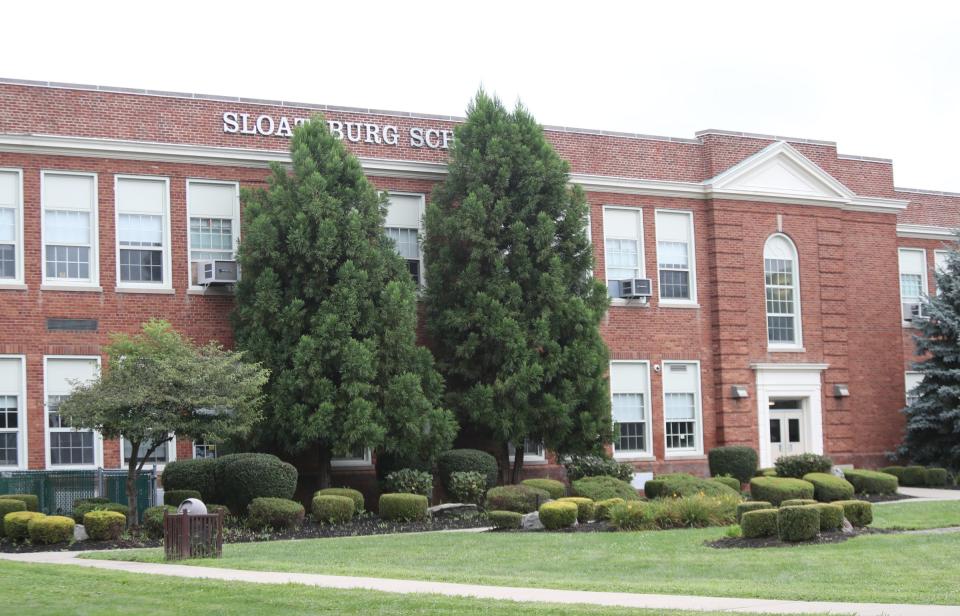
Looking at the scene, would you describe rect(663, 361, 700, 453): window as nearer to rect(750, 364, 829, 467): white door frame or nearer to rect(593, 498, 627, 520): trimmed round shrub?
rect(750, 364, 829, 467): white door frame

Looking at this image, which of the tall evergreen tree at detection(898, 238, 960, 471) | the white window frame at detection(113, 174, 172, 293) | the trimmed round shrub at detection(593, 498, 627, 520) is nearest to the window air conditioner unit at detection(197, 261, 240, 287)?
the white window frame at detection(113, 174, 172, 293)

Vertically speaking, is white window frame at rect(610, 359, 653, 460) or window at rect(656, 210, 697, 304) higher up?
window at rect(656, 210, 697, 304)

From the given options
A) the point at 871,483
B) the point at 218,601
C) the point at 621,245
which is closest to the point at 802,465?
the point at 871,483

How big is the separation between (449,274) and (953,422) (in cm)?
1557

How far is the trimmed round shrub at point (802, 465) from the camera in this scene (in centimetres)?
3419

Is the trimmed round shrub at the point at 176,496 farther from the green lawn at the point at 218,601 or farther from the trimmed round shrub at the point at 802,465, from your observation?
the trimmed round shrub at the point at 802,465

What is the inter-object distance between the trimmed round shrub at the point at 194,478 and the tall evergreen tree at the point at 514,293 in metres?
6.70

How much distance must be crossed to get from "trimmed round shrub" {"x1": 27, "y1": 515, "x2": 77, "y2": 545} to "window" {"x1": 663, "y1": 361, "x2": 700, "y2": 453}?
18.2m

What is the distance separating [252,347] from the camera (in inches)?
1188

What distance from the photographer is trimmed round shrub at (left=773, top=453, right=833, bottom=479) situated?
3419 cm

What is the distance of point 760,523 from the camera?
71.9 feet

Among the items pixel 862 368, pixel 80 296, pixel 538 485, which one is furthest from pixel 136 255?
pixel 862 368

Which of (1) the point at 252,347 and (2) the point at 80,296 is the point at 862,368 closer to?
(1) the point at 252,347

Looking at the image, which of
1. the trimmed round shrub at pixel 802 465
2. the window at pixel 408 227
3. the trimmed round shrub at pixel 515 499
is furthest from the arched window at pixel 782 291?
the trimmed round shrub at pixel 515 499
